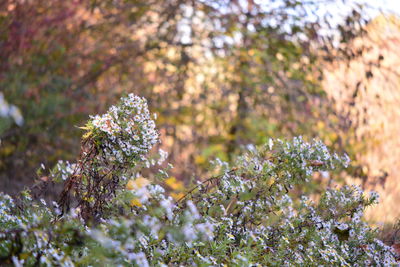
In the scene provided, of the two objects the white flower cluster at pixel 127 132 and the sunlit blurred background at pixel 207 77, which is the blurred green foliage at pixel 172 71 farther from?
the white flower cluster at pixel 127 132

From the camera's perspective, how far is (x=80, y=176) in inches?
101

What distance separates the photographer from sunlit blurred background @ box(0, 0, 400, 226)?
6340 mm

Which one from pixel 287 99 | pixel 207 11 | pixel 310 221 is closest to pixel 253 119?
pixel 287 99

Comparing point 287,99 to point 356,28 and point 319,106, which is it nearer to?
point 319,106

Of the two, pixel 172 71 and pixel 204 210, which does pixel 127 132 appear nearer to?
pixel 204 210

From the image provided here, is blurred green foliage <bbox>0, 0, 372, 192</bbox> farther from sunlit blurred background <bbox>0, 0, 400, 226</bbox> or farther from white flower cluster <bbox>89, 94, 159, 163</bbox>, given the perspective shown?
white flower cluster <bbox>89, 94, 159, 163</bbox>

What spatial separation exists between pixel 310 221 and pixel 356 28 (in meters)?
4.03

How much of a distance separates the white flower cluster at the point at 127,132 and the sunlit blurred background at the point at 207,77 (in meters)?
3.47

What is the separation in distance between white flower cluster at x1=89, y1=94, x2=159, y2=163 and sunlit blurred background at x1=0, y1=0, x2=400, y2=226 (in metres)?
3.47

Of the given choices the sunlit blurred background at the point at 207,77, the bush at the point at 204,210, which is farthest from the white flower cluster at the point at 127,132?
the sunlit blurred background at the point at 207,77

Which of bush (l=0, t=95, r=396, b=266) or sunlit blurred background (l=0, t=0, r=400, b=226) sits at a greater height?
bush (l=0, t=95, r=396, b=266)

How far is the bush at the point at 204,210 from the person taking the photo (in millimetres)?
2176

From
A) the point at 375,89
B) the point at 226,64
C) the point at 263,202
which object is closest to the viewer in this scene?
the point at 263,202

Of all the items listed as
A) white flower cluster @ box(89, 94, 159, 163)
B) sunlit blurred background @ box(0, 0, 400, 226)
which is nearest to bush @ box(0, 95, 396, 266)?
white flower cluster @ box(89, 94, 159, 163)
